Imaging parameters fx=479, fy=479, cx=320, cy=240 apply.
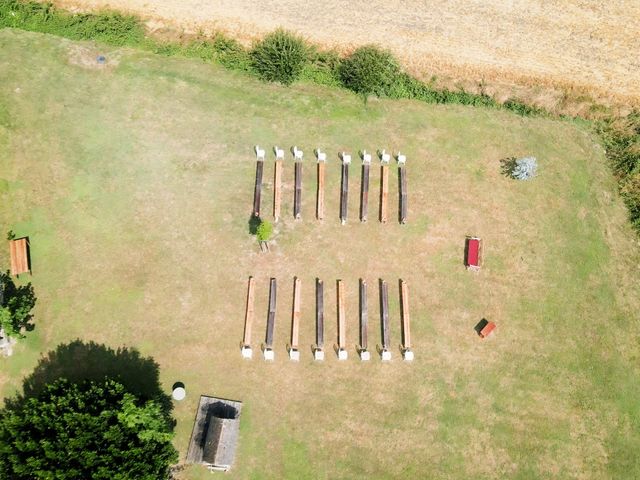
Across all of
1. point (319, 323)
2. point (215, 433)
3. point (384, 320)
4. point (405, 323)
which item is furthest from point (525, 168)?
point (215, 433)

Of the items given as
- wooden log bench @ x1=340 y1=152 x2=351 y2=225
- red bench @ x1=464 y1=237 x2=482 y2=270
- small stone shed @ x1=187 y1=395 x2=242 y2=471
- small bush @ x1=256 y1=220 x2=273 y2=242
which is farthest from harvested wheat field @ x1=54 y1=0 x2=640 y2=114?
small stone shed @ x1=187 y1=395 x2=242 y2=471

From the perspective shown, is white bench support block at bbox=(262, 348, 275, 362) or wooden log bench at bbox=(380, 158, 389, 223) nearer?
white bench support block at bbox=(262, 348, 275, 362)

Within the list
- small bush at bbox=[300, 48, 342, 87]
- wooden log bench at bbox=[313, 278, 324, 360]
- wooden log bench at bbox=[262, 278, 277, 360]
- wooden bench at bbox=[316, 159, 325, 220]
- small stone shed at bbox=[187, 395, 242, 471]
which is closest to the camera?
small stone shed at bbox=[187, 395, 242, 471]

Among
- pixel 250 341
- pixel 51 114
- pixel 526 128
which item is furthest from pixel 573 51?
pixel 51 114

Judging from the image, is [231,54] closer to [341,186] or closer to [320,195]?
[320,195]

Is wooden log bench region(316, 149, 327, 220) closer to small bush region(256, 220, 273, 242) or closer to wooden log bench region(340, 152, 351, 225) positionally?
wooden log bench region(340, 152, 351, 225)

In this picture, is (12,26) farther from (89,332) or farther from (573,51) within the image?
(573,51)
